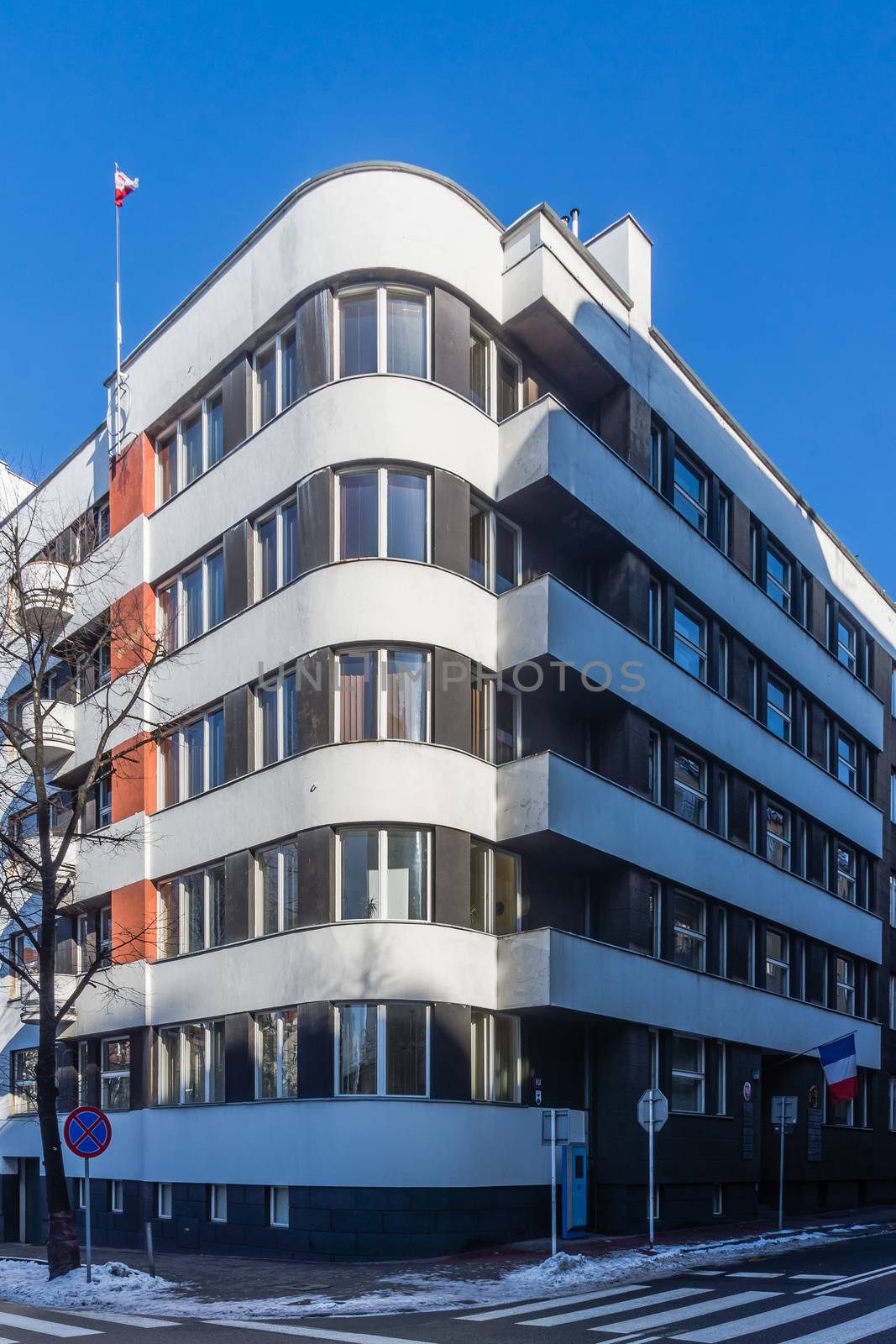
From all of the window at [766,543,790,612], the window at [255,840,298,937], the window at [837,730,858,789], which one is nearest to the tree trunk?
the window at [255,840,298,937]

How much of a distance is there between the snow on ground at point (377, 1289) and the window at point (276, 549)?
11259mm

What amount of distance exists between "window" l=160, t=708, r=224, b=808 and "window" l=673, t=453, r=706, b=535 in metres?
11.0

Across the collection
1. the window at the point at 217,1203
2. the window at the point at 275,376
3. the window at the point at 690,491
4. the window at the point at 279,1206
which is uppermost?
the window at the point at 275,376

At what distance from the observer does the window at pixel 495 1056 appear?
2145 cm

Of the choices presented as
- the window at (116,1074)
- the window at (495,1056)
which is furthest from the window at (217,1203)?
the window at (495,1056)

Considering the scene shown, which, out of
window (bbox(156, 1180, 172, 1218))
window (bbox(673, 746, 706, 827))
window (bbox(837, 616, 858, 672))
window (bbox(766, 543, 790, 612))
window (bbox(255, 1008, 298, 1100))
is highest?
window (bbox(766, 543, 790, 612))

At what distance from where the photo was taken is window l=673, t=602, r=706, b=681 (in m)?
28.5

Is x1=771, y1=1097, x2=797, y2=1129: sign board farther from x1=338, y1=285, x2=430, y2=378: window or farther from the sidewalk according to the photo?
x1=338, y1=285, x2=430, y2=378: window

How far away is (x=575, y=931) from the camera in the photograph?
81.1 ft

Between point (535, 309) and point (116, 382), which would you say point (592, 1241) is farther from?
point (116, 382)

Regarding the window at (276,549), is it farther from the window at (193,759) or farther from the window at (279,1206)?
the window at (279,1206)

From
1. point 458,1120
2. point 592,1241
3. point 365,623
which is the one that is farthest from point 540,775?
point 592,1241

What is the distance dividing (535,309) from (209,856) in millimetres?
11580

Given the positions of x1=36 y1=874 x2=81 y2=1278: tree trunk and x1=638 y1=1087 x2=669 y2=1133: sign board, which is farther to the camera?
x1=638 y1=1087 x2=669 y2=1133: sign board
